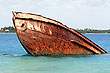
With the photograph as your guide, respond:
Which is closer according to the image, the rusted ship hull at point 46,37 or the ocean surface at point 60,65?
the ocean surface at point 60,65

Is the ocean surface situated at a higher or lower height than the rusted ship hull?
lower

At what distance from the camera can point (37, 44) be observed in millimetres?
12164

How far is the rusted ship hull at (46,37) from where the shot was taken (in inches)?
459

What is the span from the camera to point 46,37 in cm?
1196

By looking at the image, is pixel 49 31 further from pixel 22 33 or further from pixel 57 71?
pixel 57 71

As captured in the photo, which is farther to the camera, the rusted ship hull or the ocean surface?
the rusted ship hull

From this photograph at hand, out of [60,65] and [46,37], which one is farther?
[46,37]

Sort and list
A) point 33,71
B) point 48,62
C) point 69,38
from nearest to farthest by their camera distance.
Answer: point 33,71 → point 48,62 → point 69,38

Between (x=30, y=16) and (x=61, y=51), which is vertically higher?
(x=30, y=16)

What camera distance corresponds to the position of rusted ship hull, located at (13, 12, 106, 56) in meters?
11.7

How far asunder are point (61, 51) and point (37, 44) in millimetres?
1507

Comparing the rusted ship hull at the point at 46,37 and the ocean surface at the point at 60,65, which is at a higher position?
the rusted ship hull at the point at 46,37

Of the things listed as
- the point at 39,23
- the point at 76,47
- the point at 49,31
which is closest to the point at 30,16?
the point at 39,23

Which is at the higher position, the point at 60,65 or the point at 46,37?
the point at 46,37
